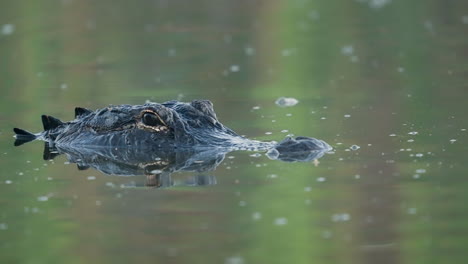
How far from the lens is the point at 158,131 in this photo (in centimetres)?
1103

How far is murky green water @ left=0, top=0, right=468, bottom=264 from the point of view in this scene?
292 inches

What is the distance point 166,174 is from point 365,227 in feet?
8.97

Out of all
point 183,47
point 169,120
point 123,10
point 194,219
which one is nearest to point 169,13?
point 123,10

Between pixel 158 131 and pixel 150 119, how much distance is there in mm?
140

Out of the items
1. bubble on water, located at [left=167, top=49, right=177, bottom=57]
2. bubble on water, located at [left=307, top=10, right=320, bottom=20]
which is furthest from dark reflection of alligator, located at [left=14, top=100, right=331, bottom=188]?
bubble on water, located at [left=307, top=10, right=320, bottom=20]

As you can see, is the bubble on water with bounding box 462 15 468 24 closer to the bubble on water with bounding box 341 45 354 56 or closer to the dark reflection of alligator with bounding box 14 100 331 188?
the bubble on water with bounding box 341 45 354 56

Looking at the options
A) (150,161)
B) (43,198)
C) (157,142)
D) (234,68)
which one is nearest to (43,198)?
(43,198)

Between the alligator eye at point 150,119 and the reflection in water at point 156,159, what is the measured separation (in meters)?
0.25

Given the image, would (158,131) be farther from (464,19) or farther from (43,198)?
(464,19)

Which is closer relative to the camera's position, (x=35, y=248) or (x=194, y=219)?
(x=35, y=248)

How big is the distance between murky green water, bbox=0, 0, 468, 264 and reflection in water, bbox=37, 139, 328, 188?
0.42ft

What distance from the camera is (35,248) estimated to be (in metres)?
7.55

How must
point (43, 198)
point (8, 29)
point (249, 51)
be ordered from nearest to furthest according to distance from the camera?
point (43, 198), point (249, 51), point (8, 29)

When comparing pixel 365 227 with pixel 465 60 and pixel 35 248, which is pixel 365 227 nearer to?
pixel 35 248
